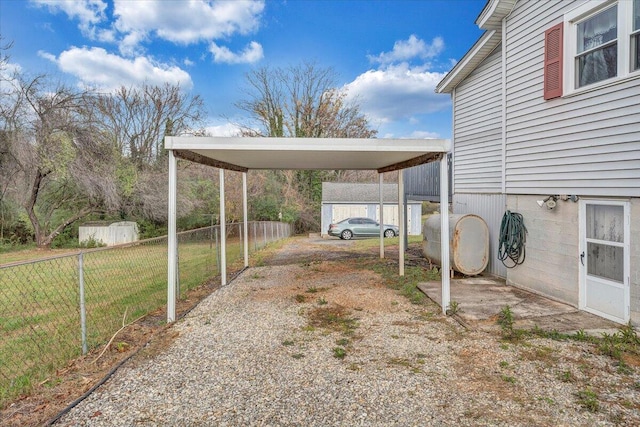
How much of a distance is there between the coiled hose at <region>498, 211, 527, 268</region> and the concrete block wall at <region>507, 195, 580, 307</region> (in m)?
0.10

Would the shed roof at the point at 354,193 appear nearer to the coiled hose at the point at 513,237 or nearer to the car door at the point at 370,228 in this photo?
the car door at the point at 370,228

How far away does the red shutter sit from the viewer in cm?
577

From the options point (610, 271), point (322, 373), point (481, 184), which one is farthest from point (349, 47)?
point (322, 373)

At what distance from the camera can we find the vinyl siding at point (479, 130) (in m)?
7.63

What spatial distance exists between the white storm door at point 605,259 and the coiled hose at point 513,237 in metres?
1.29

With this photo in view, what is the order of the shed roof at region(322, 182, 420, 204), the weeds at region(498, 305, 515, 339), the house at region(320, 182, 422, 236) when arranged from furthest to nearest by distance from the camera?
1. the shed roof at region(322, 182, 420, 204)
2. the house at region(320, 182, 422, 236)
3. the weeds at region(498, 305, 515, 339)

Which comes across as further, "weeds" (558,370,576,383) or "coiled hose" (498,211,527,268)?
"coiled hose" (498,211,527,268)

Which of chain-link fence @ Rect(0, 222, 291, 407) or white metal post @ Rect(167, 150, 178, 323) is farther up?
white metal post @ Rect(167, 150, 178, 323)

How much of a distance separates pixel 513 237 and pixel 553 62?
118 inches

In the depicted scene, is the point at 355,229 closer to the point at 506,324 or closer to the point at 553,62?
the point at 553,62

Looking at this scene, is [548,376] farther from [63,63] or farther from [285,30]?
[63,63]

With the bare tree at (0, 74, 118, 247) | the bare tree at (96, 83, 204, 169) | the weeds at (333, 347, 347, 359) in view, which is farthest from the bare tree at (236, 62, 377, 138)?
the weeds at (333, 347, 347, 359)

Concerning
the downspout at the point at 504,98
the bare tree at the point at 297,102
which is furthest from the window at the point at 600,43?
the bare tree at the point at 297,102

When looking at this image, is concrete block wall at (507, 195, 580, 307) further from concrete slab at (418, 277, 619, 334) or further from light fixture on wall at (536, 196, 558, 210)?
concrete slab at (418, 277, 619, 334)
